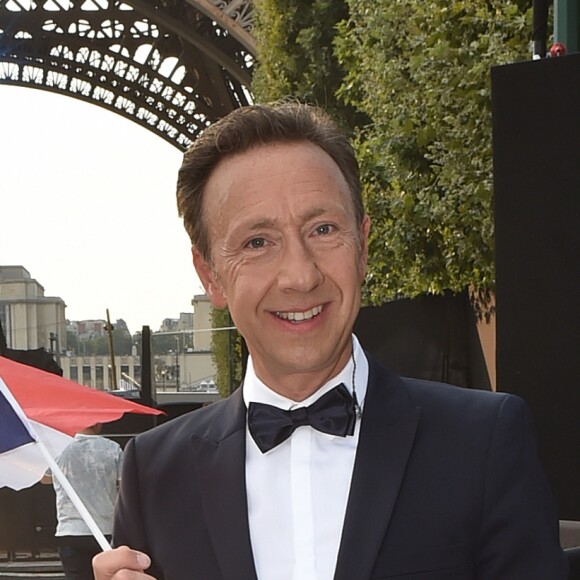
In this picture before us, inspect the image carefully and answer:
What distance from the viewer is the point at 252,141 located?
6.68 feet

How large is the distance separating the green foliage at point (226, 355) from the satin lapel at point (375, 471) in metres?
19.7

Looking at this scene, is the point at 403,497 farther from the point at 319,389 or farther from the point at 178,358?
the point at 178,358

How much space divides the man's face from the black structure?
168 cm

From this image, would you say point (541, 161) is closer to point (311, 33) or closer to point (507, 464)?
point (507, 464)

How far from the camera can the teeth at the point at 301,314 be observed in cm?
196

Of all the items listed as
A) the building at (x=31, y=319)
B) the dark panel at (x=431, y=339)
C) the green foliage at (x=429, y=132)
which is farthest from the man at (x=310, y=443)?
the building at (x=31, y=319)

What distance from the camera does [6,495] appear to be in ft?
40.6

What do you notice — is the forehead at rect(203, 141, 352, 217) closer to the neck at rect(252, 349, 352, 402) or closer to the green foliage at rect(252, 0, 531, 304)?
the neck at rect(252, 349, 352, 402)

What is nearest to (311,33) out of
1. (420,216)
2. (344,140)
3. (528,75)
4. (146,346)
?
(146,346)

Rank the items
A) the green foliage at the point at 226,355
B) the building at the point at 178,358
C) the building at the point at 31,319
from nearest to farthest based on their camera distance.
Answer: the green foliage at the point at 226,355 → the building at the point at 31,319 → the building at the point at 178,358

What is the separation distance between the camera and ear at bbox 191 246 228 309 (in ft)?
6.97

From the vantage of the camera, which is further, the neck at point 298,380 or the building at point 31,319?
the building at point 31,319

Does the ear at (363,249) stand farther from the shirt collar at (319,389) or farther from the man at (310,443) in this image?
the shirt collar at (319,389)

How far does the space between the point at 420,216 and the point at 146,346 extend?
26.9ft
